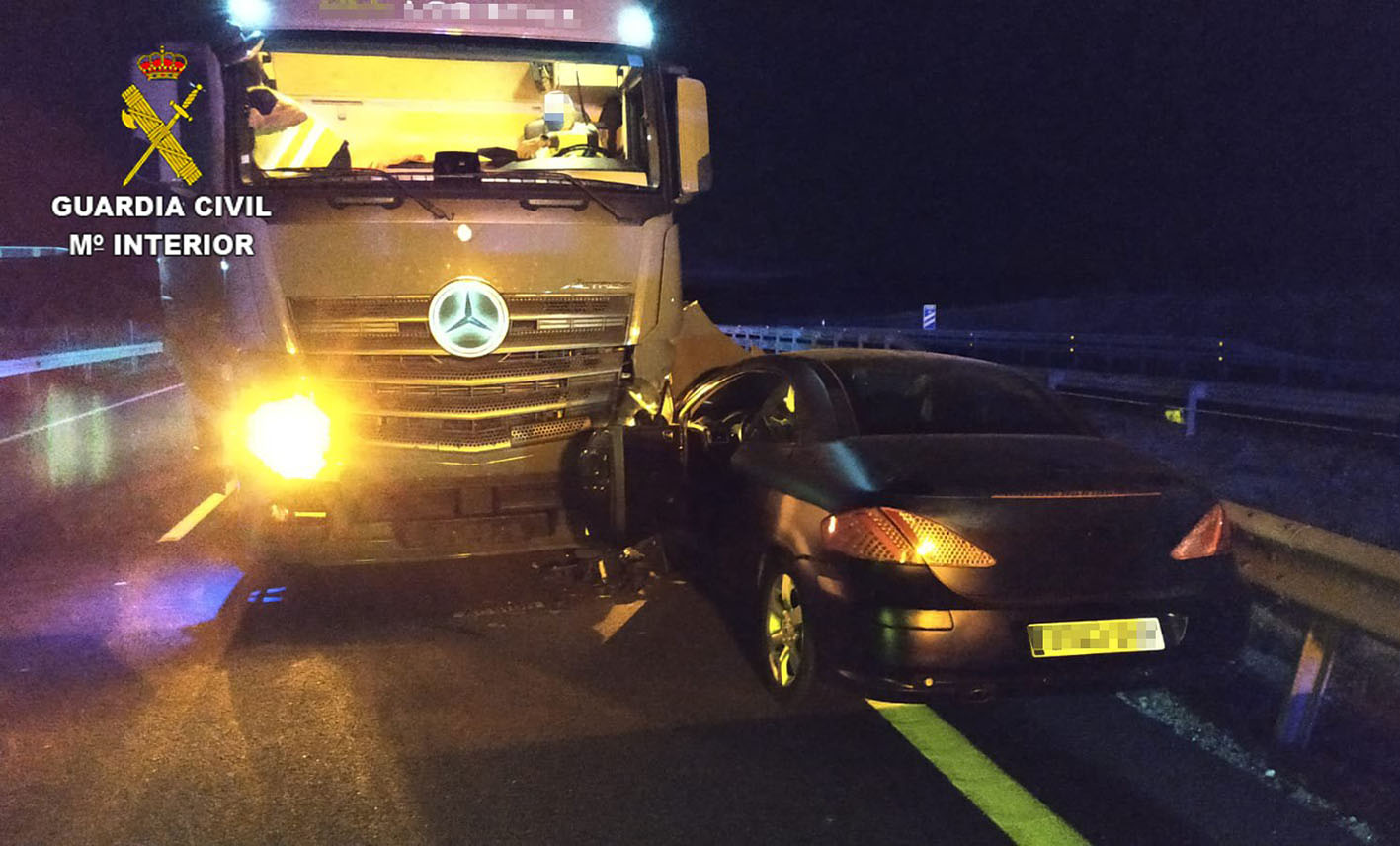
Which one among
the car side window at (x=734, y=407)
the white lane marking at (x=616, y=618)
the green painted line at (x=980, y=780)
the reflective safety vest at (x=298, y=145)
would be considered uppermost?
the reflective safety vest at (x=298, y=145)

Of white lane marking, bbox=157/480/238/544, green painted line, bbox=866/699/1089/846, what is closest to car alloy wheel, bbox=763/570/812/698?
green painted line, bbox=866/699/1089/846

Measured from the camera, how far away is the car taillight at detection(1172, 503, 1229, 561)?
14.0 feet

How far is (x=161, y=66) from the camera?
219 inches

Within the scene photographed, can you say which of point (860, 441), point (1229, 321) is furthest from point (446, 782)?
point (1229, 321)

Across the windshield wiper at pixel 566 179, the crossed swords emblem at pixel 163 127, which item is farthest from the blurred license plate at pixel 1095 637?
the crossed swords emblem at pixel 163 127

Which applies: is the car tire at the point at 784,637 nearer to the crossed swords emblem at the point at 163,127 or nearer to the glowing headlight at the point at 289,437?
the glowing headlight at the point at 289,437

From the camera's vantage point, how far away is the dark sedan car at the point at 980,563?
405 centimetres

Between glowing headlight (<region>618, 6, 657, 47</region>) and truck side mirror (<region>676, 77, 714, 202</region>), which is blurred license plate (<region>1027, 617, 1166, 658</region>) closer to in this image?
truck side mirror (<region>676, 77, 714, 202</region>)

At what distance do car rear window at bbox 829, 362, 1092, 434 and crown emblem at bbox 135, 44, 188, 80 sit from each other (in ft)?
12.0

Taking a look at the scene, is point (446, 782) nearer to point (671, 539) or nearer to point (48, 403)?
point (671, 539)

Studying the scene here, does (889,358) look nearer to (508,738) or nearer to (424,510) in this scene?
(424,510)

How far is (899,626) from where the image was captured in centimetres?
405

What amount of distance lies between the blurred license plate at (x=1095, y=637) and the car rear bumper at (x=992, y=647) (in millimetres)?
21

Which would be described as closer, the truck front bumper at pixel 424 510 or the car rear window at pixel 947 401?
the car rear window at pixel 947 401
